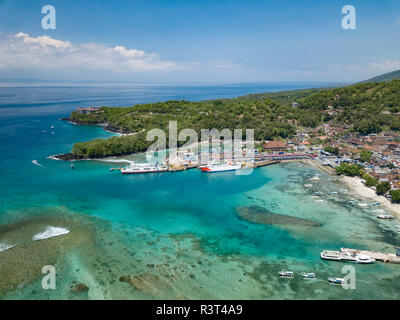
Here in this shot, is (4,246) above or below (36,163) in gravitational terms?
below

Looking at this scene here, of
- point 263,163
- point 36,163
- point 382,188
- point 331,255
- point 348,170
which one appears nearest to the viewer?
point 331,255

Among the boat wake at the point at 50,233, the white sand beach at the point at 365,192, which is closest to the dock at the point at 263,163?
the white sand beach at the point at 365,192

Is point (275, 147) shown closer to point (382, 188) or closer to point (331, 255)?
point (382, 188)

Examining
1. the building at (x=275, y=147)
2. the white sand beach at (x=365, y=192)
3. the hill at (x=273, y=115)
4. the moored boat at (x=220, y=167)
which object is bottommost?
the white sand beach at (x=365, y=192)

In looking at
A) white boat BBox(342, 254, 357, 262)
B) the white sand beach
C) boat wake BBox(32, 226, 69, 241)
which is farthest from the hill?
white boat BBox(342, 254, 357, 262)

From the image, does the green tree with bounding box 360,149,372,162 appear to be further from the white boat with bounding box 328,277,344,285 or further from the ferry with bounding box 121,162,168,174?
the ferry with bounding box 121,162,168,174

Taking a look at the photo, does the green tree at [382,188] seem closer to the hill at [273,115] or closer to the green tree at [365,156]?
the green tree at [365,156]

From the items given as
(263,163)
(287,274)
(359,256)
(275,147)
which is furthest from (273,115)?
(287,274)
